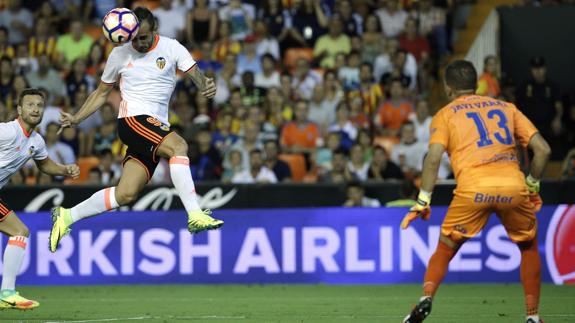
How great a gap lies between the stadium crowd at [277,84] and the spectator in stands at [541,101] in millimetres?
24

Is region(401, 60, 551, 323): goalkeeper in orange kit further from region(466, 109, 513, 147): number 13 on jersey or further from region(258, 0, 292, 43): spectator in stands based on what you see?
region(258, 0, 292, 43): spectator in stands

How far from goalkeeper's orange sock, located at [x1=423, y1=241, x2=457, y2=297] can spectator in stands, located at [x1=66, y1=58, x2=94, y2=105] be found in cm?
1190

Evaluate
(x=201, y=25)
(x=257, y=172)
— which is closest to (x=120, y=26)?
(x=257, y=172)

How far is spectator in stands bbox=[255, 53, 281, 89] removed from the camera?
773 inches

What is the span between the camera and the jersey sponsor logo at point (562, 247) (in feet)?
48.5

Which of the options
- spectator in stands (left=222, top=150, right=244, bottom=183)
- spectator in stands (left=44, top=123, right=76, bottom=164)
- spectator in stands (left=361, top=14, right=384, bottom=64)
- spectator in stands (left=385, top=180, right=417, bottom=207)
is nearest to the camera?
spectator in stands (left=385, top=180, right=417, bottom=207)

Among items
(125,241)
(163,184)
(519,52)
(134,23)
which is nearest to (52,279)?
(125,241)

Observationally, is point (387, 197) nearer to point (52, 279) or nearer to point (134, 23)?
point (52, 279)

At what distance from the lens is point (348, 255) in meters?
15.2

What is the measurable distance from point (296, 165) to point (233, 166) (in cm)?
106

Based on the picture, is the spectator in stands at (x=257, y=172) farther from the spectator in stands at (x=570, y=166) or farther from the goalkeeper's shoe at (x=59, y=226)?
the goalkeeper's shoe at (x=59, y=226)

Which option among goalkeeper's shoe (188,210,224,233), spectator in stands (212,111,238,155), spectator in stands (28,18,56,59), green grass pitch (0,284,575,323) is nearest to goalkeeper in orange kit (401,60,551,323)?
green grass pitch (0,284,575,323)

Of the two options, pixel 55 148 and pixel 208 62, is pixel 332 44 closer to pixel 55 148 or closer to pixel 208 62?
pixel 208 62

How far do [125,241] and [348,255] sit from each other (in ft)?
10.2
